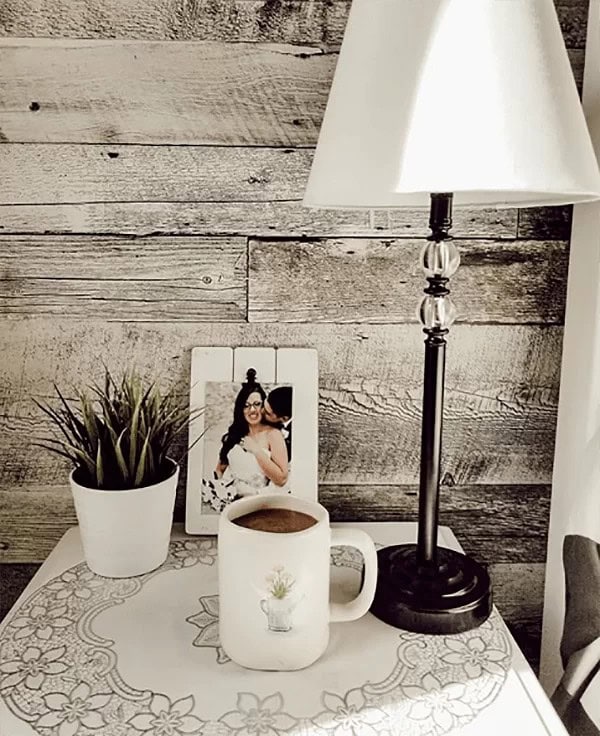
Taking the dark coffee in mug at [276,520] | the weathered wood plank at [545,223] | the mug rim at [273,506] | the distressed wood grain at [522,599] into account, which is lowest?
the distressed wood grain at [522,599]

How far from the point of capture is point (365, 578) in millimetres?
825

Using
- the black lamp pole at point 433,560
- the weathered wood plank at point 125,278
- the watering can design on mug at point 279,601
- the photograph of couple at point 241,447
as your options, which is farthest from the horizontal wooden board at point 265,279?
the watering can design on mug at point 279,601

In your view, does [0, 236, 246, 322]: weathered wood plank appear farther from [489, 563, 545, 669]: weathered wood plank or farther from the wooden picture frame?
[489, 563, 545, 669]: weathered wood plank

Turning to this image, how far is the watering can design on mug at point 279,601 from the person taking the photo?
29.9 inches

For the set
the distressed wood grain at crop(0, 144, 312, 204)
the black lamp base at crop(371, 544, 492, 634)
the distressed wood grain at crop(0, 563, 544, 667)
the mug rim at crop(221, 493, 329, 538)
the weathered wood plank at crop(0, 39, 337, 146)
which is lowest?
the distressed wood grain at crop(0, 563, 544, 667)

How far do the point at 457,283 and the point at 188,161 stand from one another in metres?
0.38

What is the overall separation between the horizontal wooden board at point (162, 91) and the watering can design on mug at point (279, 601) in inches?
21.9

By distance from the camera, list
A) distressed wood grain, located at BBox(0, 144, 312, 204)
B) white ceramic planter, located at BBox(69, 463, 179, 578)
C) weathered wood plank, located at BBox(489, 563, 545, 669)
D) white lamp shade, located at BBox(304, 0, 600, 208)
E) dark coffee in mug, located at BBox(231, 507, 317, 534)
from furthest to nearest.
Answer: weathered wood plank, located at BBox(489, 563, 545, 669) < distressed wood grain, located at BBox(0, 144, 312, 204) < white ceramic planter, located at BBox(69, 463, 179, 578) < dark coffee in mug, located at BBox(231, 507, 317, 534) < white lamp shade, located at BBox(304, 0, 600, 208)

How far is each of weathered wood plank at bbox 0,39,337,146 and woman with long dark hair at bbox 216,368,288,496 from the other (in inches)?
12.6

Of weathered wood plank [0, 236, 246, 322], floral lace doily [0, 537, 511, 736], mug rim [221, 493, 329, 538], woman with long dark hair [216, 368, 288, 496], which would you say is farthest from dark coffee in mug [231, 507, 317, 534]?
weathered wood plank [0, 236, 246, 322]

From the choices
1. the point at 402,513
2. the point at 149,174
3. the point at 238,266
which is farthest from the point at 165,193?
the point at 402,513

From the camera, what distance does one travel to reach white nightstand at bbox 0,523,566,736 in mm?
705

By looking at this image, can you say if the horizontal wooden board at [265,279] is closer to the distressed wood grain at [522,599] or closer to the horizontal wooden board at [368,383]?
the horizontal wooden board at [368,383]

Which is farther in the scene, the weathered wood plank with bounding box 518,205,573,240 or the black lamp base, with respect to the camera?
the weathered wood plank with bounding box 518,205,573,240
